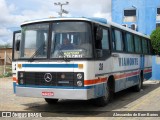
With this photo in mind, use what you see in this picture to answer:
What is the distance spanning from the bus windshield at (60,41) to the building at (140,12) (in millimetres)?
25238

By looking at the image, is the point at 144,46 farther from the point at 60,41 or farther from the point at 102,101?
the point at 60,41

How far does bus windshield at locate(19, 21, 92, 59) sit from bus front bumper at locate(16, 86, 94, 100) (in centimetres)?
97

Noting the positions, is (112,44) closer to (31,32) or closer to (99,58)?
(99,58)

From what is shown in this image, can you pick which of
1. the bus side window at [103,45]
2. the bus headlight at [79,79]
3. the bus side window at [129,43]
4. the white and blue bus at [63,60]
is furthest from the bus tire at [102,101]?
the bus side window at [129,43]

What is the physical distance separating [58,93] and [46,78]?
60cm

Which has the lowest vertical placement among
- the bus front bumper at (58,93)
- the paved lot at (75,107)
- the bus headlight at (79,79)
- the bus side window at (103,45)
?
the paved lot at (75,107)

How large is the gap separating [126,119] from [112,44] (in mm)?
3652

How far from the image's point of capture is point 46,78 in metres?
10.8

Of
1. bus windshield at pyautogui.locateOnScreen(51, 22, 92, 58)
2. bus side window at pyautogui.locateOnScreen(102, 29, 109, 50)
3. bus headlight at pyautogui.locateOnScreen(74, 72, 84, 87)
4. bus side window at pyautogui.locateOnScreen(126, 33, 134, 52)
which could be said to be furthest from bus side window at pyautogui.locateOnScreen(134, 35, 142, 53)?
bus headlight at pyautogui.locateOnScreen(74, 72, 84, 87)

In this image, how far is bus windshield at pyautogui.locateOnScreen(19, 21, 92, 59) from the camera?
34.8ft

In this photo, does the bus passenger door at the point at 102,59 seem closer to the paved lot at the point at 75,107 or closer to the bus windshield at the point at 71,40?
the bus windshield at the point at 71,40

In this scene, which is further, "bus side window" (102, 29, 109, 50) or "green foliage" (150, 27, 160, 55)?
"green foliage" (150, 27, 160, 55)

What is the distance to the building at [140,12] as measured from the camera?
117ft

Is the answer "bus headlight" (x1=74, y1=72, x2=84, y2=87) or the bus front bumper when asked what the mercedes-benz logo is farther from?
"bus headlight" (x1=74, y1=72, x2=84, y2=87)
